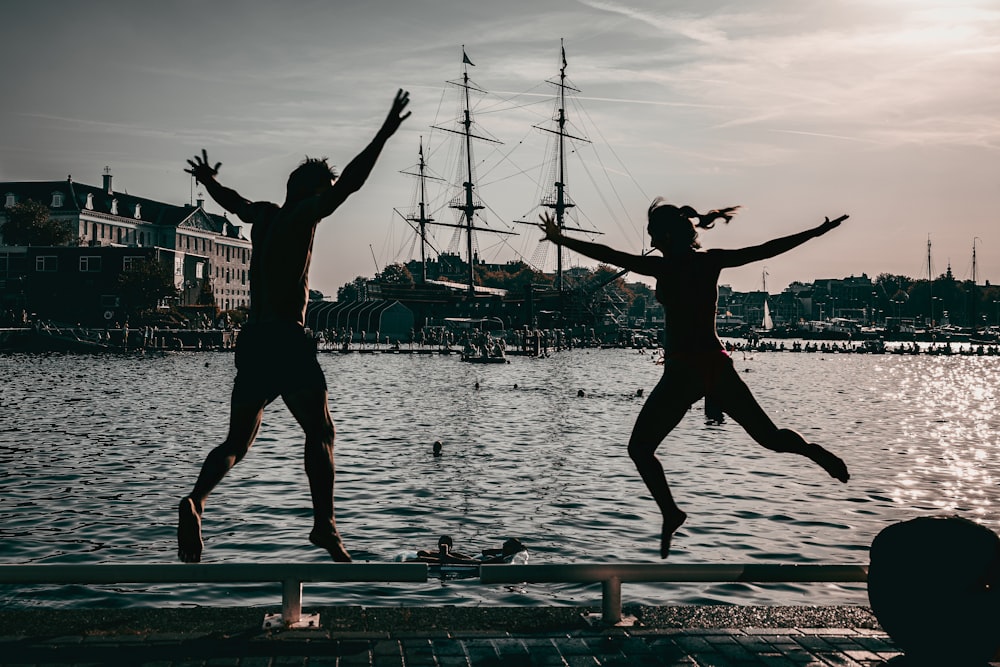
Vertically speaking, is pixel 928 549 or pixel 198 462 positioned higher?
Result: pixel 928 549

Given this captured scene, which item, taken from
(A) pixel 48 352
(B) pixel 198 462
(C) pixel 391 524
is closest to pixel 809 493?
(C) pixel 391 524

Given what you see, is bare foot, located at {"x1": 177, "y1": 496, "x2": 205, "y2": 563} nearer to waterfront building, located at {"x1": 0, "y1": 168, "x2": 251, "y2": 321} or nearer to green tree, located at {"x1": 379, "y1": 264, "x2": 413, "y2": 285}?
waterfront building, located at {"x1": 0, "y1": 168, "x2": 251, "y2": 321}

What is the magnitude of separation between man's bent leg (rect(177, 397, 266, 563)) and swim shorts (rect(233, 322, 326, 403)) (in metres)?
0.10

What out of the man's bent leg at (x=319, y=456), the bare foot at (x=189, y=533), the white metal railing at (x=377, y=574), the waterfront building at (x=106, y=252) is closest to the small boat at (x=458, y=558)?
the white metal railing at (x=377, y=574)

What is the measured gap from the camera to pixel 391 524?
1630 centimetres

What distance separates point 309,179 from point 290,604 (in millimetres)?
2526

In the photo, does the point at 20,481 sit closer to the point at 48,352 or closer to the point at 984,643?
the point at 984,643

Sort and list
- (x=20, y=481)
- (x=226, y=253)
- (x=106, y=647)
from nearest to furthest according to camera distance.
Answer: (x=106, y=647)
(x=20, y=481)
(x=226, y=253)

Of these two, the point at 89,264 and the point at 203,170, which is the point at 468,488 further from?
the point at 89,264

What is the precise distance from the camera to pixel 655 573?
18.2 feet

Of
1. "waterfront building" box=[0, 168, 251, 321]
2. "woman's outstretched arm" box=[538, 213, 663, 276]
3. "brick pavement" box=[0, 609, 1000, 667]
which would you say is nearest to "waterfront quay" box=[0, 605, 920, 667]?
"brick pavement" box=[0, 609, 1000, 667]

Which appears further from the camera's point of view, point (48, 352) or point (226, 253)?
point (226, 253)

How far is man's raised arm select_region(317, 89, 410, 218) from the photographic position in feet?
16.1

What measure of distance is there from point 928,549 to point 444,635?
8.81ft
